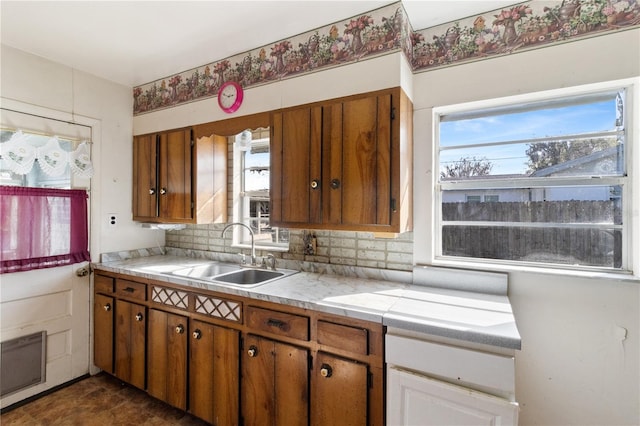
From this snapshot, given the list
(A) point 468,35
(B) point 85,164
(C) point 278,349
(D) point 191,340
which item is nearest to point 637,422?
(C) point 278,349

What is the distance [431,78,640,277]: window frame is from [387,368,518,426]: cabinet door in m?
0.79

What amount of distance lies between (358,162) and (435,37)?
949 millimetres

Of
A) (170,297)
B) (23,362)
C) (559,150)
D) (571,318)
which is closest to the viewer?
(571,318)

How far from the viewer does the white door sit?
2.16m

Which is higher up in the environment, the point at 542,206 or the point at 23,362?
the point at 542,206

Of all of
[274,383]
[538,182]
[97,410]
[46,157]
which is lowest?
[97,410]

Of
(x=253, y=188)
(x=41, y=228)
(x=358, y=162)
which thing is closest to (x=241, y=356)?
(x=358, y=162)

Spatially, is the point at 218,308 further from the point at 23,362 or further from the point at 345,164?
the point at 23,362

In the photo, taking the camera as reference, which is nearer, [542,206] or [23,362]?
[542,206]

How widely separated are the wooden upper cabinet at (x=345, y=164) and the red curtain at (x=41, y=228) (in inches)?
68.3

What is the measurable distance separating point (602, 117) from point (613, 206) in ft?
1.58

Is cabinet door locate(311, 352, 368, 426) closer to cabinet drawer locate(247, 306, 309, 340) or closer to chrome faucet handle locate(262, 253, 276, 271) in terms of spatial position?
cabinet drawer locate(247, 306, 309, 340)

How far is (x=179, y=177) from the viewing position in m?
2.54

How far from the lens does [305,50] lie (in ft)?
6.52
